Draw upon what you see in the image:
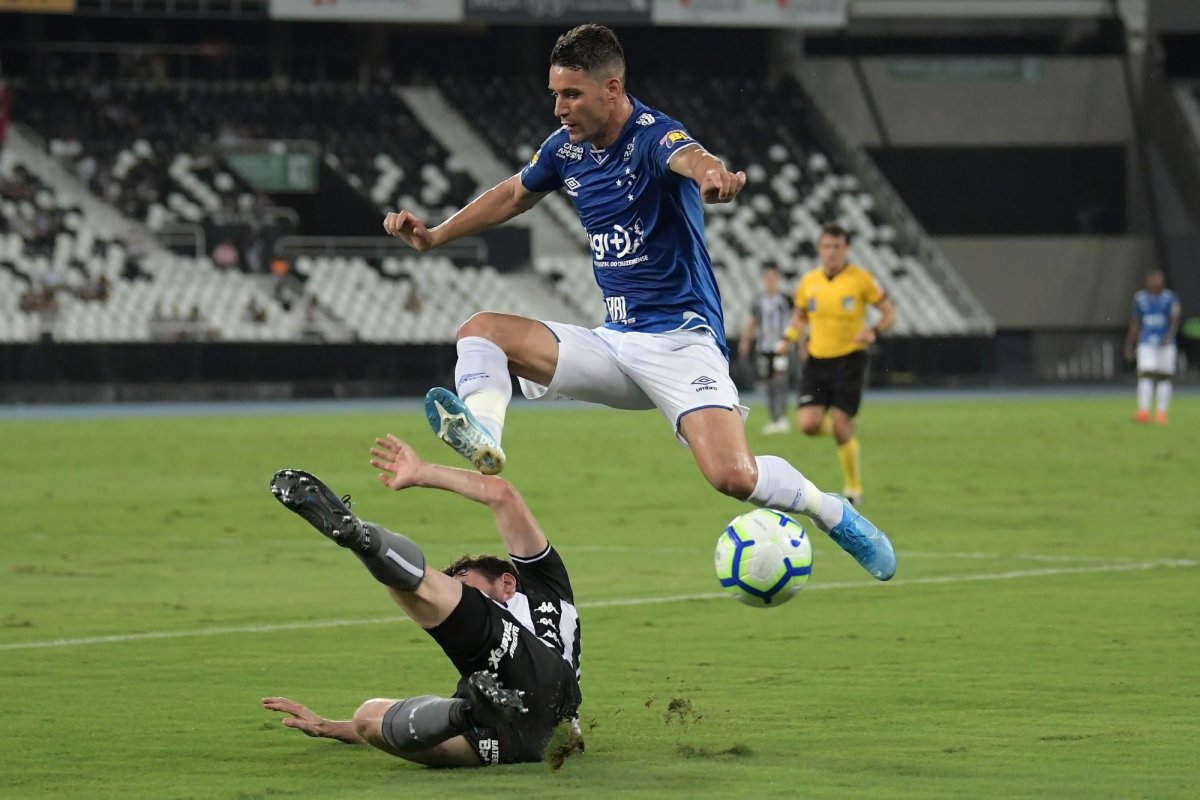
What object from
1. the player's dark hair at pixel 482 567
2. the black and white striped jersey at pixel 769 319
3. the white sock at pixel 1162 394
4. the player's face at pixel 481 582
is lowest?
the white sock at pixel 1162 394

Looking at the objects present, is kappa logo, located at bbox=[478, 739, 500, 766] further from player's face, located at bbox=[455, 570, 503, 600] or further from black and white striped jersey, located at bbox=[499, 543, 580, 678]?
player's face, located at bbox=[455, 570, 503, 600]

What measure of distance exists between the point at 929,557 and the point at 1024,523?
262 cm

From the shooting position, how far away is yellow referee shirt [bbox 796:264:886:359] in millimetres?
18672

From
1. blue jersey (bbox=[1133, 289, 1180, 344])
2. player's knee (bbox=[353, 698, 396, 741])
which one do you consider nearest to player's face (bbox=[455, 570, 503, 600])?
player's knee (bbox=[353, 698, 396, 741])

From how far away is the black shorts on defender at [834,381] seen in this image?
18281 millimetres

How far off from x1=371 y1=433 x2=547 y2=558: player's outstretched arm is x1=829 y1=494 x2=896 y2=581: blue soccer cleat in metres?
1.78

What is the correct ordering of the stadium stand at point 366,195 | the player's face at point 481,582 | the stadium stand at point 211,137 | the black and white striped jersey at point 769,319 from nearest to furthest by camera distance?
the player's face at point 481,582 → the black and white striped jersey at point 769,319 → the stadium stand at point 366,195 → the stadium stand at point 211,137

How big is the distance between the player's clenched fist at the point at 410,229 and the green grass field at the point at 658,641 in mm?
1956

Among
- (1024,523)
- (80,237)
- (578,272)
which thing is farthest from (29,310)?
(1024,523)

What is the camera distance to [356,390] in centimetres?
3647

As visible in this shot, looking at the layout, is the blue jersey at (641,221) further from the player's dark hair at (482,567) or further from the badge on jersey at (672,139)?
the player's dark hair at (482,567)

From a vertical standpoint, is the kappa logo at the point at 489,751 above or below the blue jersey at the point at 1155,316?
above

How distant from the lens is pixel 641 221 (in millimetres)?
8625

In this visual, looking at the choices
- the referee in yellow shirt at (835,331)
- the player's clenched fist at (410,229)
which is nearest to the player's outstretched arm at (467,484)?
the player's clenched fist at (410,229)
